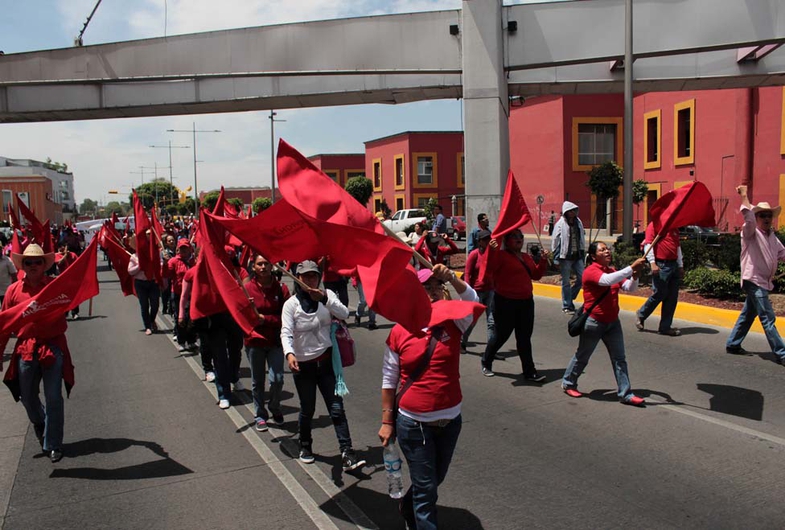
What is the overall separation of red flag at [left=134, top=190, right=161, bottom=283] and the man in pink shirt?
312 inches

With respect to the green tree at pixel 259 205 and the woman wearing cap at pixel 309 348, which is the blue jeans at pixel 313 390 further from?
the green tree at pixel 259 205

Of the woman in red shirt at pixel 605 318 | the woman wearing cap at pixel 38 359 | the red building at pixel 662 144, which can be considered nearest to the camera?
the woman wearing cap at pixel 38 359

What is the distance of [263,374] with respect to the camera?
253 inches

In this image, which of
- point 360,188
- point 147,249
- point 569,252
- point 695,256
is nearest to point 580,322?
point 569,252

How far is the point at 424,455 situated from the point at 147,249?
7.83 m

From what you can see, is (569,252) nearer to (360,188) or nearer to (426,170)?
(360,188)

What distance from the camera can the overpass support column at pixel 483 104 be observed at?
16312mm

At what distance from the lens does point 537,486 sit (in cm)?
474

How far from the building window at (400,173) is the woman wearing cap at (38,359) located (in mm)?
52436

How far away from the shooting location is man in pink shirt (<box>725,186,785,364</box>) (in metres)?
7.83

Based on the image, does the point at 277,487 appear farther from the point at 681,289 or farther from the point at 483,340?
the point at 681,289

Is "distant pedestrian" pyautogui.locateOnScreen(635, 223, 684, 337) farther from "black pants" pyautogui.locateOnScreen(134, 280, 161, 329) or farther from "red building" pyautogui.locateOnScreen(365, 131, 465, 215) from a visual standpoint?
"red building" pyautogui.locateOnScreen(365, 131, 465, 215)

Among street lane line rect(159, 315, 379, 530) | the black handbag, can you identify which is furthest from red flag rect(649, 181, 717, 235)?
street lane line rect(159, 315, 379, 530)

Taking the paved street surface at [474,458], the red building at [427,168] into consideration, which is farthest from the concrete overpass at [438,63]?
the red building at [427,168]
